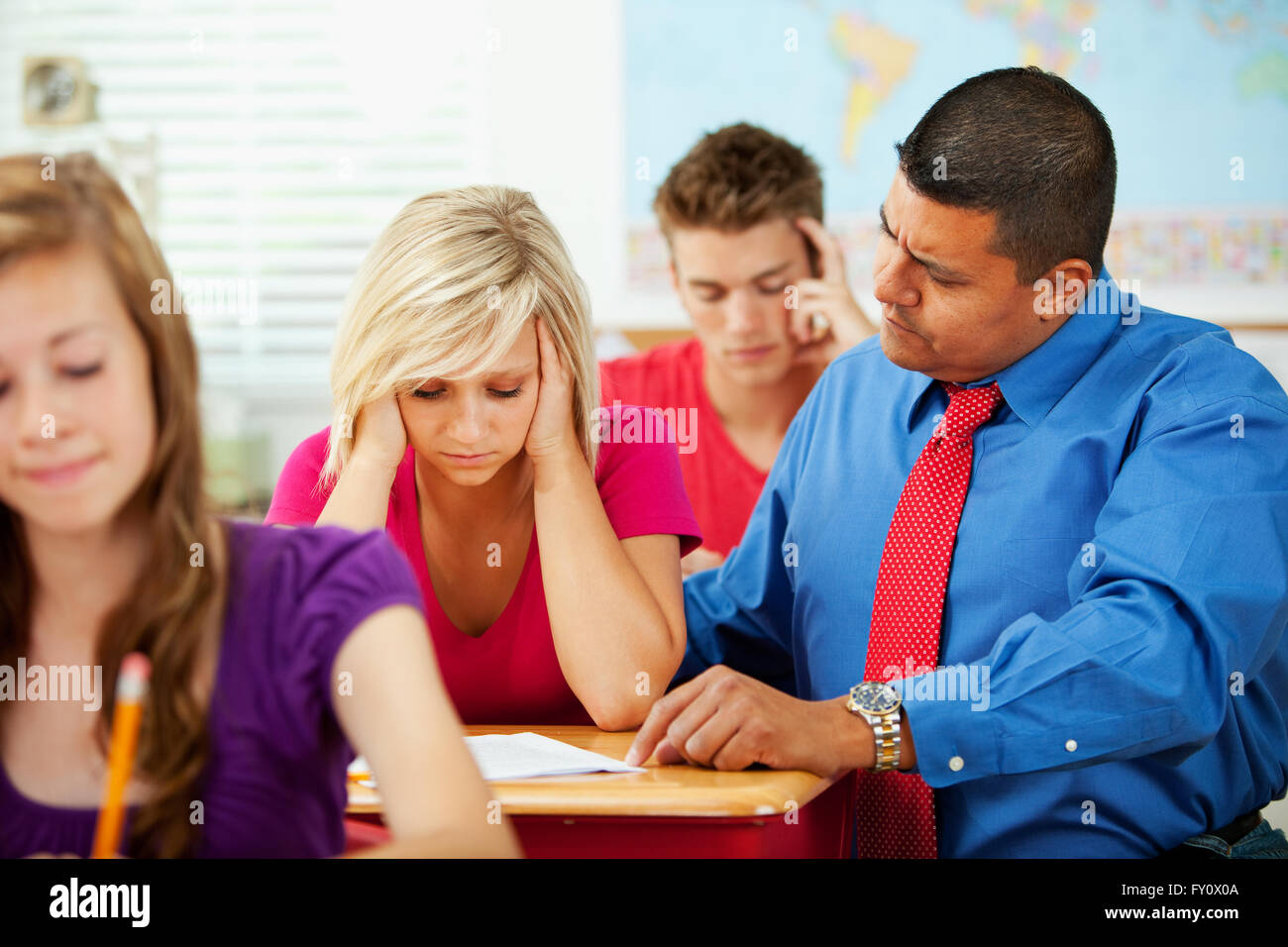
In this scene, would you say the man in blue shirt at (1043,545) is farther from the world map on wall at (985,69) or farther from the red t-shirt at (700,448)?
the world map on wall at (985,69)

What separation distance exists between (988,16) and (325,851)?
3.01m

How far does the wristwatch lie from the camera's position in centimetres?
129

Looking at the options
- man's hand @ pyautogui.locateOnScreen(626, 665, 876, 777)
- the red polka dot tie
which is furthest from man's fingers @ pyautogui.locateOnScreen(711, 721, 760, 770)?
the red polka dot tie

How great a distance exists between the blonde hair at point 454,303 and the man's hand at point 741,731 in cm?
45

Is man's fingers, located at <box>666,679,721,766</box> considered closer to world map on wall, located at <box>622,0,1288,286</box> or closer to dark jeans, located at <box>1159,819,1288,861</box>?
dark jeans, located at <box>1159,819,1288,861</box>

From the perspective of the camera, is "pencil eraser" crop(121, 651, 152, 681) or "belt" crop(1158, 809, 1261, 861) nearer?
"pencil eraser" crop(121, 651, 152, 681)

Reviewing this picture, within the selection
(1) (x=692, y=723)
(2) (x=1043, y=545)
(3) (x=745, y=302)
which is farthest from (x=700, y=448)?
(1) (x=692, y=723)

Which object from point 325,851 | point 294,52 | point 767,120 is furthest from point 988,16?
point 325,851

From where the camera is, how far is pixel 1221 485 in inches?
51.8

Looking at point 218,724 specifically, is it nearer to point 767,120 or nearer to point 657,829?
point 657,829

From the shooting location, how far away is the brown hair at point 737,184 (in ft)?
8.16

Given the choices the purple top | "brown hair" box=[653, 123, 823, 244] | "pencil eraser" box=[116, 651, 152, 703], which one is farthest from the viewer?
"brown hair" box=[653, 123, 823, 244]
